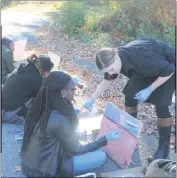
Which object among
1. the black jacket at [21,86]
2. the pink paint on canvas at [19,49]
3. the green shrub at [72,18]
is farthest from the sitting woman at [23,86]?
the green shrub at [72,18]

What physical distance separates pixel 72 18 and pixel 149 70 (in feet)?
21.9

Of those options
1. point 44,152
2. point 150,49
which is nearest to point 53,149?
point 44,152

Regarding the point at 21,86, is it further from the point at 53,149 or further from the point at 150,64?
the point at 150,64

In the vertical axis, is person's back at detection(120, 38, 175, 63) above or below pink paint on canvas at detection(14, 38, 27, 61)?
above

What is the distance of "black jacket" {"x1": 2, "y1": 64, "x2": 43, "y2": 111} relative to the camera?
4.53 metres

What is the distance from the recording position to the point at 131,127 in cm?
372

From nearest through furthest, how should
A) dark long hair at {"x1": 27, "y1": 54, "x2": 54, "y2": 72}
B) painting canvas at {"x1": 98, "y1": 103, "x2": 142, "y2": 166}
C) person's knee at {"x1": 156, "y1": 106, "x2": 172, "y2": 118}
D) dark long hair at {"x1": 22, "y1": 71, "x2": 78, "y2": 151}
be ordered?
dark long hair at {"x1": 22, "y1": 71, "x2": 78, "y2": 151} < painting canvas at {"x1": 98, "y1": 103, "x2": 142, "y2": 166} < person's knee at {"x1": 156, "y1": 106, "x2": 172, "y2": 118} < dark long hair at {"x1": 27, "y1": 54, "x2": 54, "y2": 72}

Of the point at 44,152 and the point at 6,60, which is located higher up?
the point at 6,60

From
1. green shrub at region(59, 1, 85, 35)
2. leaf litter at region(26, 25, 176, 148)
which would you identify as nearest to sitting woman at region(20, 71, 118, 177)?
leaf litter at region(26, 25, 176, 148)

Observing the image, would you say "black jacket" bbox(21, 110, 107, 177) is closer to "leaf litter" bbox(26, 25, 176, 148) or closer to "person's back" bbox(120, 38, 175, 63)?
"person's back" bbox(120, 38, 175, 63)

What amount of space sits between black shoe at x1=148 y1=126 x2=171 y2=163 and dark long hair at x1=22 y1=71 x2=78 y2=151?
3.52 feet

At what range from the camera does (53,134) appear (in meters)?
3.31

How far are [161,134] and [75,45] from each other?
526 cm

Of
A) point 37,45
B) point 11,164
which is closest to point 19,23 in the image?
point 37,45
